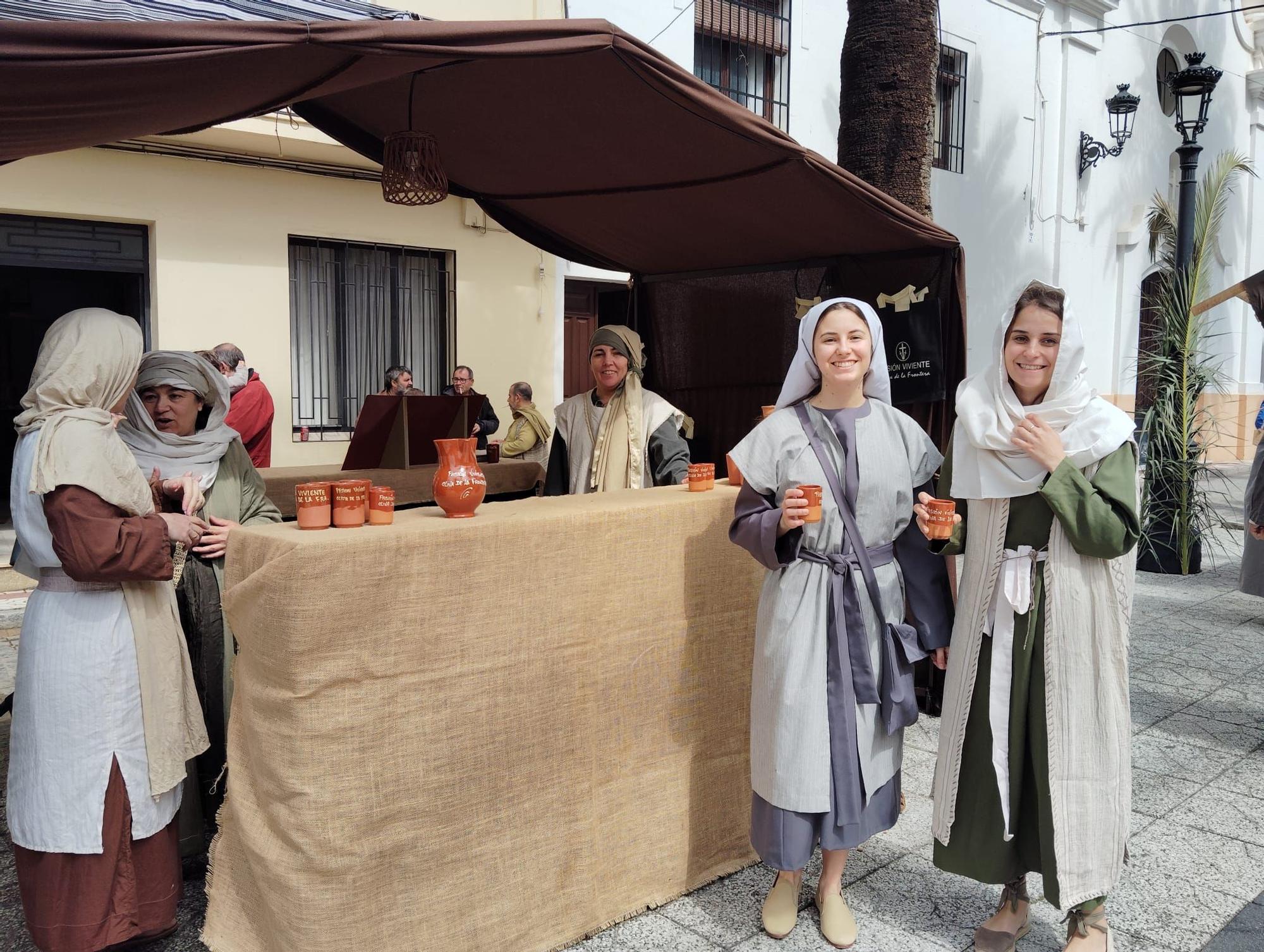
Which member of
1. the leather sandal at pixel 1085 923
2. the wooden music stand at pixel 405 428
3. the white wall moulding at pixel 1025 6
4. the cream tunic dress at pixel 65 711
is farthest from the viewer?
the white wall moulding at pixel 1025 6

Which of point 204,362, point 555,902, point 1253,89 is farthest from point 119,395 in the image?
point 1253,89

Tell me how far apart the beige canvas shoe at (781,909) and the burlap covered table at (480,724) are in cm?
34

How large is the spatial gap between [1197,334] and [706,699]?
7267mm

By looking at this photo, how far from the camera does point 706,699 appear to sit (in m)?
3.20

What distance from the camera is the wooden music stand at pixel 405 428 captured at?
16.8 feet

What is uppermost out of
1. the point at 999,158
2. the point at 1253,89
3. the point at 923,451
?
the point at 1253,89

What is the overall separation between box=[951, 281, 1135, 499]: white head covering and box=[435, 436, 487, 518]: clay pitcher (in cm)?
133

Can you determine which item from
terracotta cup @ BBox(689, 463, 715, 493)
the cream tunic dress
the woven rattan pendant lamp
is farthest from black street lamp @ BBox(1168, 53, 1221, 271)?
the cream tunic dress

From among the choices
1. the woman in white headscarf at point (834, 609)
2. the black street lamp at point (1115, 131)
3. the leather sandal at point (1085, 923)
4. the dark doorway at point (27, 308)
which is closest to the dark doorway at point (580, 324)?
the dark doorway at point (27, 308)

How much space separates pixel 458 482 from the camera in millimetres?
2631

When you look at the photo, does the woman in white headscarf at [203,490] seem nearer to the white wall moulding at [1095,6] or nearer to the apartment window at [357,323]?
the apartment window at [357,323]

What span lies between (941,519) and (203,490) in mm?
2194

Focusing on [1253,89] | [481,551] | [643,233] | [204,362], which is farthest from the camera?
[1253,89]

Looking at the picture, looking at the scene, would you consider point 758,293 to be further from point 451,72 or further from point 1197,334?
point 1197,334
